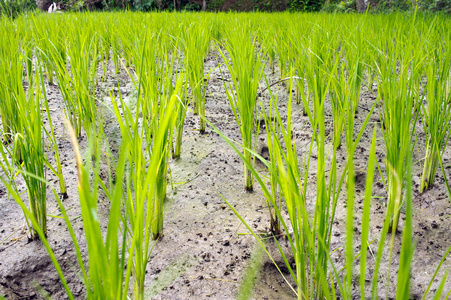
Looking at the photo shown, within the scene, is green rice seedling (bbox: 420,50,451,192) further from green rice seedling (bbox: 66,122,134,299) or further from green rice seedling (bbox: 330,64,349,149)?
green rice seedling (bbox: 66,122,134,299)

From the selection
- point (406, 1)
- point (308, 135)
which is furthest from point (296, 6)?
point (308, 135)

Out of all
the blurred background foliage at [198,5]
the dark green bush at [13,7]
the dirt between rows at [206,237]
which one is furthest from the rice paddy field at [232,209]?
the blurred background foliage at [198,5]

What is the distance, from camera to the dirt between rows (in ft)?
2.83

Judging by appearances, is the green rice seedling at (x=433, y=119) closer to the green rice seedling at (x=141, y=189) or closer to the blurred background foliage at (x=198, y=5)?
the green rice seedling at (x=141, y=189)

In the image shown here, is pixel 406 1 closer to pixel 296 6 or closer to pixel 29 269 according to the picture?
pixel 296 6

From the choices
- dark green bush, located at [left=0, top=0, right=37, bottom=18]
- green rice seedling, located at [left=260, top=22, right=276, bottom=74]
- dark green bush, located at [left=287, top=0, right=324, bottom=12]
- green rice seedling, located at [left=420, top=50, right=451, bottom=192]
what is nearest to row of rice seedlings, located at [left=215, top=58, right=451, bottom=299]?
green rice seedling, located at [left=420, top=50, right=451, bottom=192]

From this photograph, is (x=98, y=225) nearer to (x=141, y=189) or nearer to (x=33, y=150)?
(x=141, y=189)

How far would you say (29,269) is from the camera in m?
0.90

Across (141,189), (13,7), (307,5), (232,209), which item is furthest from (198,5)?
(232,209)

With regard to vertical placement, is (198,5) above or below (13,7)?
above

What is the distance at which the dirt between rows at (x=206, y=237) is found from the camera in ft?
2.83

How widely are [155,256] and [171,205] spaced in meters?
0.28

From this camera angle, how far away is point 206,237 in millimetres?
1031

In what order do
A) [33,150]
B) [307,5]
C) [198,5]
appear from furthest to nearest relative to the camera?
[198,5]
[307,5]
[33,150]
